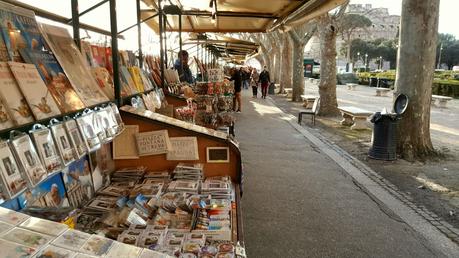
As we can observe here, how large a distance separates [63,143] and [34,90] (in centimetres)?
31

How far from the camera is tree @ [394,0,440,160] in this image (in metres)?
7.34

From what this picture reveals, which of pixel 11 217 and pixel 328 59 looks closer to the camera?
pixel 11 217

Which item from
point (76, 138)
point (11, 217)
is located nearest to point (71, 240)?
point (11, 217)

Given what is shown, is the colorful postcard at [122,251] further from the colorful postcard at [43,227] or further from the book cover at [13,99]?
the book cover at [13,99]

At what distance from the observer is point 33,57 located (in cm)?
204

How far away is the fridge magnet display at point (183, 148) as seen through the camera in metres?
3.37

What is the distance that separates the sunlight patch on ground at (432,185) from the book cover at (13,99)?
232 inches

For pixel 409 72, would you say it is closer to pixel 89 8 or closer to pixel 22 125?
pixel 89 8

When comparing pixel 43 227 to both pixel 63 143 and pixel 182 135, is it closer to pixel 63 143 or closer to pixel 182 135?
pixel 63 143

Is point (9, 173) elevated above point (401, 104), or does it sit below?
above

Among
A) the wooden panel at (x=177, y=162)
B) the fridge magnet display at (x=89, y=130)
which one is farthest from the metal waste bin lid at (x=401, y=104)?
the fridge magnet display at (x=89, y=130)

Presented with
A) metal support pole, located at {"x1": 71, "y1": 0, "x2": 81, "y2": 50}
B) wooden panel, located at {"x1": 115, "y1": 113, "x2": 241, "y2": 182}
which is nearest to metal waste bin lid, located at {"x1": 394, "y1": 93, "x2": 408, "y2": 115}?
wooden panel, located at {"x1": 115, "y1": 113, "x2": 241, "y2": 182}

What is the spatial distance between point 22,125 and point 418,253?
149 inches

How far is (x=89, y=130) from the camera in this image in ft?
7.27
